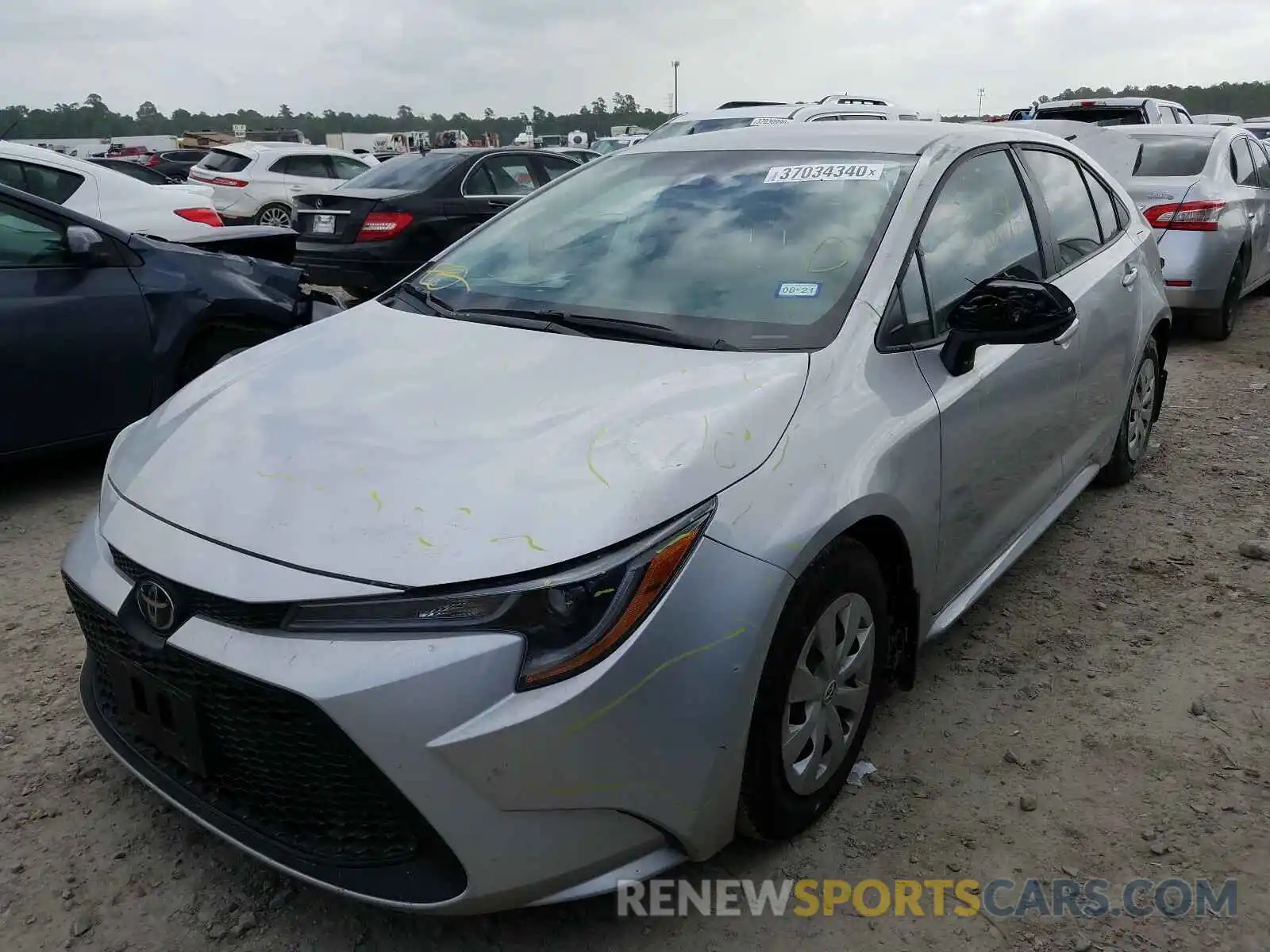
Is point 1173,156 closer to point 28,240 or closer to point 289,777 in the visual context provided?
point 28,240

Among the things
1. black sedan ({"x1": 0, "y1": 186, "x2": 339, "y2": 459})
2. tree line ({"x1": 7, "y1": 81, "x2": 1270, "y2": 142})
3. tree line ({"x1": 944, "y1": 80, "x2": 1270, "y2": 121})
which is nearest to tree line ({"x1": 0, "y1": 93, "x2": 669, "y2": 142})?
tree line ({"x1": 7, "y1": 81, "x2": 1270, "y2": 142})

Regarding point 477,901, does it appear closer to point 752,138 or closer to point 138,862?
point 138,862

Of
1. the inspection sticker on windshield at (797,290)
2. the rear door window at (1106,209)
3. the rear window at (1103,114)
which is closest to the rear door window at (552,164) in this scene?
the rear window at (1103,114)

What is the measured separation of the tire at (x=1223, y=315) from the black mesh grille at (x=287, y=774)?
7.38 m

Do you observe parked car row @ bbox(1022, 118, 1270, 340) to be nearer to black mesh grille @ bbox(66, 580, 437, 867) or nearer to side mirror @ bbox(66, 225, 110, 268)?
side mirror @ bbox(66, 225, 110, 268)

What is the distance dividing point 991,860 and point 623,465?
1.28 m

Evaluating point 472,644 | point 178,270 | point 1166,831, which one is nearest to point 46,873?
point 472,644

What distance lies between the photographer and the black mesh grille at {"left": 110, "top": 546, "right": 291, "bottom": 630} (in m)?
1.80

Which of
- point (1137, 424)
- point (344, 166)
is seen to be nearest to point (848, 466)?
point (1137, 424)

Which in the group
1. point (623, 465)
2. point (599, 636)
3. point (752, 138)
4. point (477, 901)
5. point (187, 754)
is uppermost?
point (752, 138)

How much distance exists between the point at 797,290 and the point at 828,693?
1.00 meters

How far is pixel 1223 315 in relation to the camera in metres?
7.41

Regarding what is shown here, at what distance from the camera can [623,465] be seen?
6.44 feet

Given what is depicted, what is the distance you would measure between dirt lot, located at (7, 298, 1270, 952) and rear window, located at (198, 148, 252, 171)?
12501mm
